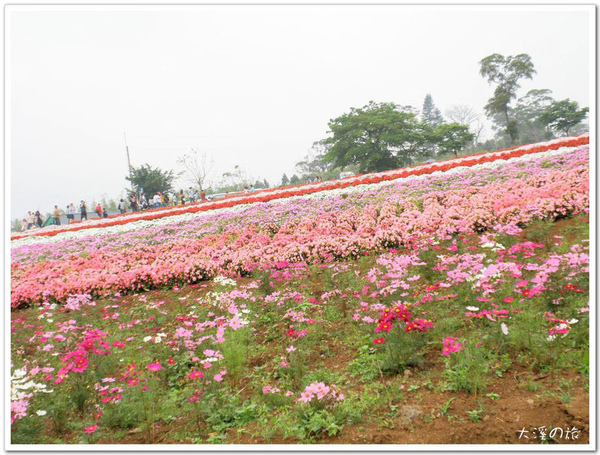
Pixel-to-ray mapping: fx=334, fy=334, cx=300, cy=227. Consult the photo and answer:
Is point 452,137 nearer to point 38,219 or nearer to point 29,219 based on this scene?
point 38,219

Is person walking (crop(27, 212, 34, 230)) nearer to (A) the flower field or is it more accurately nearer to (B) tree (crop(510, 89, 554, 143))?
(A) the flower field

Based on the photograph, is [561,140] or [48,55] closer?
[48,55]

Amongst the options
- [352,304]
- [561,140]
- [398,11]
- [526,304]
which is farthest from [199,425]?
[561,140]

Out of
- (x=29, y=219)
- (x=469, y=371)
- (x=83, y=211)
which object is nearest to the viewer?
(x=469, y=371)

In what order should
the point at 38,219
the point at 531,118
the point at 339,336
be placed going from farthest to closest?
the point at 531,118 < the point at 38,219 < the point at 339,336

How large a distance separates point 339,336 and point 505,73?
5.24m

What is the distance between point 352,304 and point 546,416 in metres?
2.10

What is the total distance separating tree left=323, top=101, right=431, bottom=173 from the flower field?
1169 cm

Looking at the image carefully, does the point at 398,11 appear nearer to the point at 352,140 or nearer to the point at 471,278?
the point at 471,278

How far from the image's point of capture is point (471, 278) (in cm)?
304

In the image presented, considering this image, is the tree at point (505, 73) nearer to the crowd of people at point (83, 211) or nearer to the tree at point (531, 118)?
the tree at point (531, 118)

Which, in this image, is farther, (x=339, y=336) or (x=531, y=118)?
(x=531, y=118)

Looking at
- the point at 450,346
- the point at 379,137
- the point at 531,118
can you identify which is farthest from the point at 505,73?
the point at 379,137

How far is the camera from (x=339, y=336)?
338cm
